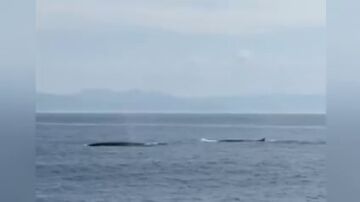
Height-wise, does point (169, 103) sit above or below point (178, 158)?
above

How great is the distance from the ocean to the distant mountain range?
36 millimetres

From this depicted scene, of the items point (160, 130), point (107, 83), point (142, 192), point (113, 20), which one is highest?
point (113, 20)

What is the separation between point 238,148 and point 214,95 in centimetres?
27

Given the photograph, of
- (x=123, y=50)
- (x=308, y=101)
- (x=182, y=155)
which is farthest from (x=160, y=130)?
(x=308, y=101)

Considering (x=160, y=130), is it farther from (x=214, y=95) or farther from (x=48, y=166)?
(x=48, y=166)

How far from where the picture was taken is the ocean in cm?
335

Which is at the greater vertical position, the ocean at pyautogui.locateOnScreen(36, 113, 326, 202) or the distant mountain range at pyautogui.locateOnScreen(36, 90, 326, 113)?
the distant mountain range at pyautogui.locateOnScreen(36, 90, 326, 113)

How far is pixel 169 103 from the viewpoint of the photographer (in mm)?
3363

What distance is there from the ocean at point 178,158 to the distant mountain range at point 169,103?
0.12 feet

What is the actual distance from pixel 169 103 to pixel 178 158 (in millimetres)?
274

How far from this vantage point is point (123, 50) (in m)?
3.42

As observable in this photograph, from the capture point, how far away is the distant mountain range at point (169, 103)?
11.0 feet

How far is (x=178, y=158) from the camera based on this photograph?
3459 mm

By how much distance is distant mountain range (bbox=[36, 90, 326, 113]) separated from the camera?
3.35 meters
